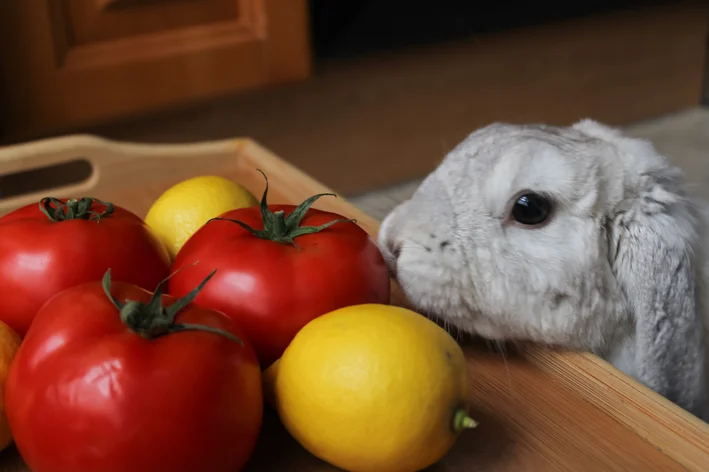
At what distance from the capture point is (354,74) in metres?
2.13

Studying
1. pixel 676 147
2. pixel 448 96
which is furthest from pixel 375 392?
pixel 676 147

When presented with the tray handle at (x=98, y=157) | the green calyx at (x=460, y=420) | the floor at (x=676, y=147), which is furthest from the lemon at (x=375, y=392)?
the floor at (x=676, y=147)

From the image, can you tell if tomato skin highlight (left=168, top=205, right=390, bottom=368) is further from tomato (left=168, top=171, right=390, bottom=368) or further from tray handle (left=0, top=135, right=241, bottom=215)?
tray handle (left=0, top=135, right=241, bottom=215)

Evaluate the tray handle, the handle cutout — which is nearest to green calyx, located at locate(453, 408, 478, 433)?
the tray handle

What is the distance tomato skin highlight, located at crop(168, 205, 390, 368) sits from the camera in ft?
1.91

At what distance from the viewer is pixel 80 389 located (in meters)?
0.46

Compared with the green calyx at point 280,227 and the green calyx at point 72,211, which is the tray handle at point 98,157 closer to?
the green calyx at point 72,211

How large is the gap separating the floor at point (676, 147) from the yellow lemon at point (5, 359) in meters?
1.52

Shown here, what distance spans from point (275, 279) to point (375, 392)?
131 mm

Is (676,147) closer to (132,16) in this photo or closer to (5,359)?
(132,16)

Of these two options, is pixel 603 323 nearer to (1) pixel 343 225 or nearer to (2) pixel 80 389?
(1) pixel 343 225

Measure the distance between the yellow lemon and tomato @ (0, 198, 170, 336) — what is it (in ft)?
0.11

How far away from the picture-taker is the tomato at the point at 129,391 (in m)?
0.46

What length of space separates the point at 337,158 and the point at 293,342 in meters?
1.71
